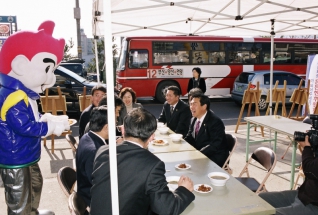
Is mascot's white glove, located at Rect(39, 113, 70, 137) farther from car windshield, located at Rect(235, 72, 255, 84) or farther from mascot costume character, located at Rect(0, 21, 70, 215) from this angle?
car windshield, located at Rect(235, 72, 255, 84)

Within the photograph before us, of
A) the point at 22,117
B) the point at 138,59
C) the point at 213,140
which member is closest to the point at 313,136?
the point at 213,140

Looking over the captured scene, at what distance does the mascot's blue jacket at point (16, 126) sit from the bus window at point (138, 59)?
29.5 feet

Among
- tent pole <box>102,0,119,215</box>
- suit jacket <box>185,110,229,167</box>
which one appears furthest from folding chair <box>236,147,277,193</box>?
tent pole <box>102,0,119,215</box>

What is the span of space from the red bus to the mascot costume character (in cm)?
878

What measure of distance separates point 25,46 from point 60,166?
3023 mm

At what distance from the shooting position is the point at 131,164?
1.97 metres

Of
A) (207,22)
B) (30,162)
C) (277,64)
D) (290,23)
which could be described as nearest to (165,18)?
(207,22)

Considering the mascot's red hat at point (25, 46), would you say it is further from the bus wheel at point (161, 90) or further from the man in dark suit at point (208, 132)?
the bus wheel at point (161, 90)

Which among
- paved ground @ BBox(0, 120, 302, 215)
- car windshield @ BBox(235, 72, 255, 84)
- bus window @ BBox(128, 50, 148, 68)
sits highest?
bus window @ BBox(128, 50, 148, 68)

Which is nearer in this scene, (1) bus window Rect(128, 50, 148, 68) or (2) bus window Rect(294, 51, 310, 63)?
(1) bus window Rect(128, 50, 148, 68)

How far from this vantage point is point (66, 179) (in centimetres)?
273

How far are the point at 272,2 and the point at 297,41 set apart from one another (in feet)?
33.4

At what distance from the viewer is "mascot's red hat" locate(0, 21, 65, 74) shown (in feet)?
9.95

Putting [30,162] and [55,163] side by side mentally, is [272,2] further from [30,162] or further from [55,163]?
[55,163]
